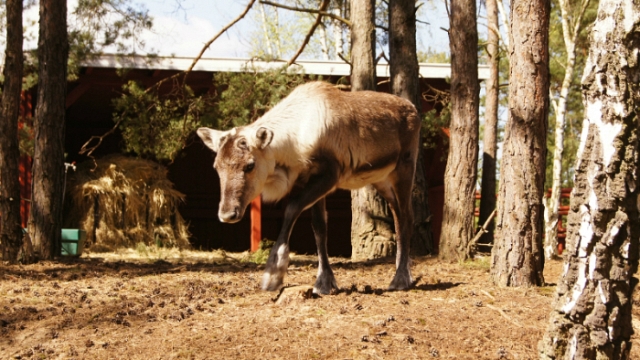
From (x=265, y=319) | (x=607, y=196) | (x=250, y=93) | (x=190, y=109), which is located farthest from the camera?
(x=190, y=109)

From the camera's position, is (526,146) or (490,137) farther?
(490,137)

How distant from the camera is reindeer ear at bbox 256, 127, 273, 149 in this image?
20.1 feet

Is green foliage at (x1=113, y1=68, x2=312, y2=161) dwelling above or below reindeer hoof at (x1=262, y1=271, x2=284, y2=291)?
above

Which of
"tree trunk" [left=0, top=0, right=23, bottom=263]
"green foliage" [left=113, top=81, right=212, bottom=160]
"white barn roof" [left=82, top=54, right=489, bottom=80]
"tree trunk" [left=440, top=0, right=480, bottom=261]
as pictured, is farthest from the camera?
"white barn roof" [left=82, top=54, right=489, bottom=80]

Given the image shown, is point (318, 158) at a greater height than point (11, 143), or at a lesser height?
lesser

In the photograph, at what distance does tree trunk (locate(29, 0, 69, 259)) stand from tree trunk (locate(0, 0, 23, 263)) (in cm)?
26

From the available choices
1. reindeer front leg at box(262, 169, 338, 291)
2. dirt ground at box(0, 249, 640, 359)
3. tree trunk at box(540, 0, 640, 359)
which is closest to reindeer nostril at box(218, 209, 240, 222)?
reindeer front leg at box(262, 169, 338, 291)

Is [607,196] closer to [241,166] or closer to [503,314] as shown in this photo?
[503,314]

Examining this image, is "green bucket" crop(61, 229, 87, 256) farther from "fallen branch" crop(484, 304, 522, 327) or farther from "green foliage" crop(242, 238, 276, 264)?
"fallen branch" crop(484, 304, 522, 327)

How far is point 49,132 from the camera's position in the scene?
9.50 meters

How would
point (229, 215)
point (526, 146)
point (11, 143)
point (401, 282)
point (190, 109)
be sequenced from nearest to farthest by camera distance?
point (229, 215) → point (526, 146) → point (401, 282) → point (11, 143) → point (190, 109)

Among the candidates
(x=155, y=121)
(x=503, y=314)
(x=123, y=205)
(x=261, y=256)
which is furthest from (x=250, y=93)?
(x=503, y=314)

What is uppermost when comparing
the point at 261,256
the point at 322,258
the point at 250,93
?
the point at 250,93

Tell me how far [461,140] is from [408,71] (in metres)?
1.53
